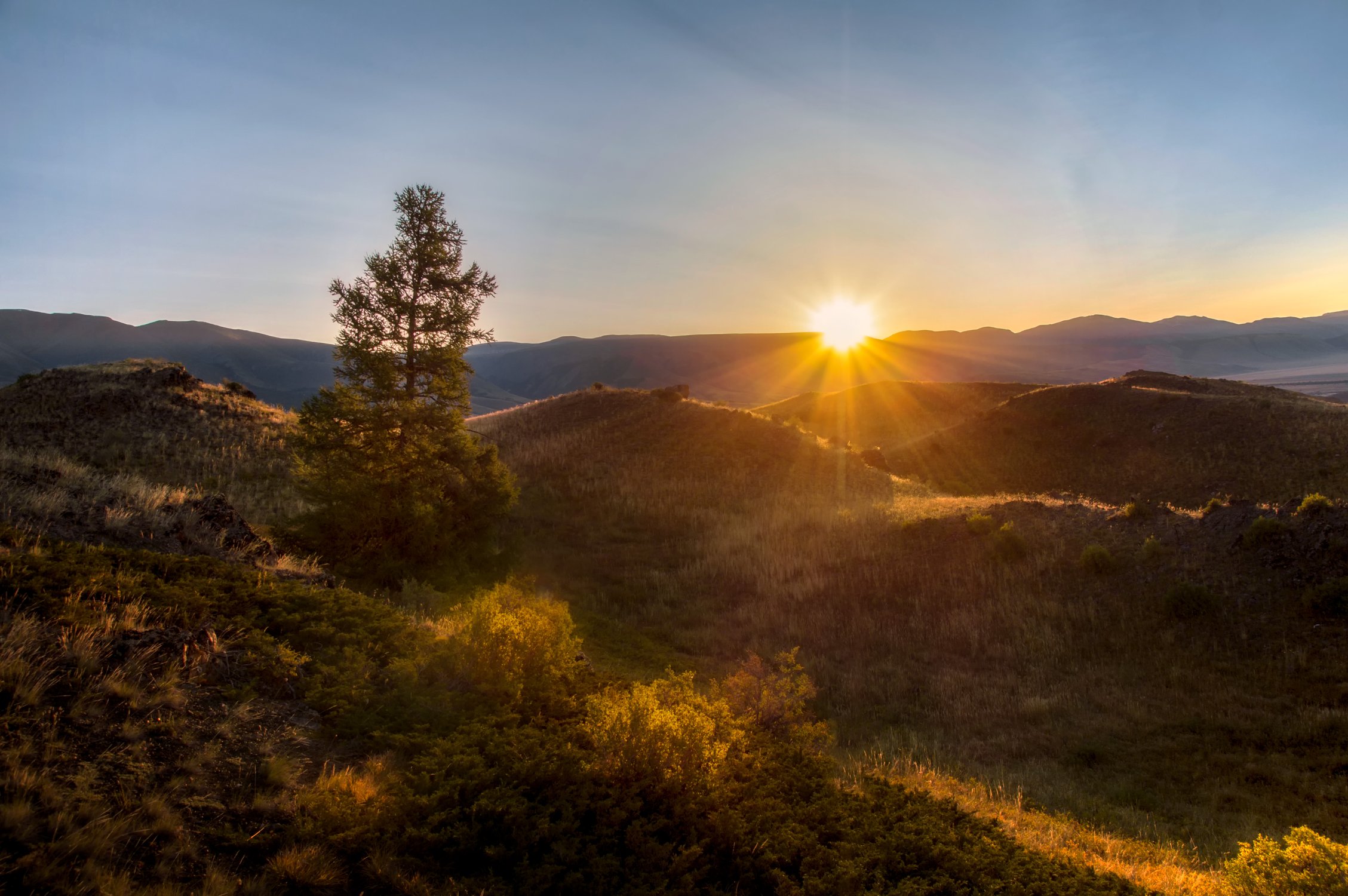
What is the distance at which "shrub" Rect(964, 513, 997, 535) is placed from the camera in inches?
592

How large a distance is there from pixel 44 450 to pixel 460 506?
12830 millimetres

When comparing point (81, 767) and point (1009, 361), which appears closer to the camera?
point (81, 767)

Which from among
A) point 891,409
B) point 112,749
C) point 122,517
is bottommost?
point 112,749

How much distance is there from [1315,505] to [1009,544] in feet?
17.2

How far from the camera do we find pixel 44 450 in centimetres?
1700

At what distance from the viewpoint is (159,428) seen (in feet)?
68.3

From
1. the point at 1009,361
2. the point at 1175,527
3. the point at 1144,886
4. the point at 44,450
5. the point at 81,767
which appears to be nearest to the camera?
the point at 81,767

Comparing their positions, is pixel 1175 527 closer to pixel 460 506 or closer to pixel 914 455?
pixel 460 506

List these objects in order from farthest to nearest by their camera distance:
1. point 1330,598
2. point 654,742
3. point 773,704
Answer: point 1330,598
point 773,704
point 654,742

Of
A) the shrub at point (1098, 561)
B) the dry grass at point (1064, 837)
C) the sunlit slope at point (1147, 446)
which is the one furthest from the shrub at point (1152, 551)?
the sunlit slope at point (1147, 446)

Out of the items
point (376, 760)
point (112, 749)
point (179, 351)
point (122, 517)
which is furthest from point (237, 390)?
point (179, 351)

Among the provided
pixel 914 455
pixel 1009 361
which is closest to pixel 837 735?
pixel 914 455

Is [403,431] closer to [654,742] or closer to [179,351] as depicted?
[654,742]

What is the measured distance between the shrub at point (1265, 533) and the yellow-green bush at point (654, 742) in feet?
41.0
